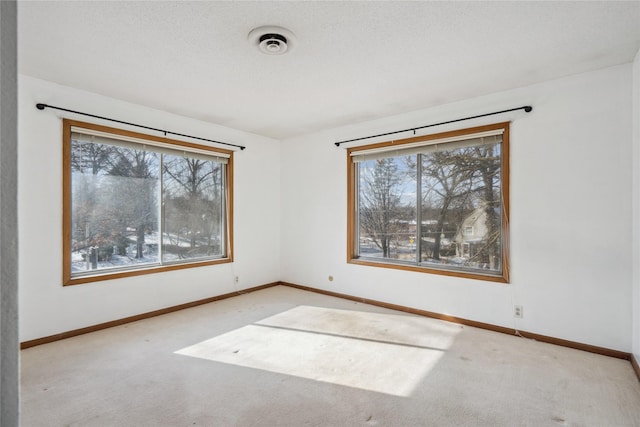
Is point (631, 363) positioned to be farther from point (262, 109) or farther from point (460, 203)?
point (262, 109)

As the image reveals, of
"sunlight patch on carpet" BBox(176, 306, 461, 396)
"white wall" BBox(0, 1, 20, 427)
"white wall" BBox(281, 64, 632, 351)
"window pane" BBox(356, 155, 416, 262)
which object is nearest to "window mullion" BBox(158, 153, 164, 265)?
"sunlight patch on carpet" BBox(176, 306, 461, 396)

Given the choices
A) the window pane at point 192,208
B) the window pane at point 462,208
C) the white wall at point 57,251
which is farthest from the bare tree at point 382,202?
the window pane at point 192,208

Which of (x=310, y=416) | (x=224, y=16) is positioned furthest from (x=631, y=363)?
(x=224, y=16)

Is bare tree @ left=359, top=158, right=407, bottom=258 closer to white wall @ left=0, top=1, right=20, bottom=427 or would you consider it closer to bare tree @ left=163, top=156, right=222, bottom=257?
bare tree @ left=163, top=156, right=222, bottom=257

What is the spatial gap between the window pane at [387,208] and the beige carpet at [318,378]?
109 centimetres

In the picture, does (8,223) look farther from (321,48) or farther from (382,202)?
(382,202)

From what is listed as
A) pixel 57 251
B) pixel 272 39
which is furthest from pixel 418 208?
pixel 57 251

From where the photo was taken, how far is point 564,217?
3006mm

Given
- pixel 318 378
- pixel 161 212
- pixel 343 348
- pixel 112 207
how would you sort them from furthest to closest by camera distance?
pixel 161 212 → pixel 112 207 → pixel 343 348 → pixel 318 378

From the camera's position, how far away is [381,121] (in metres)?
4.28

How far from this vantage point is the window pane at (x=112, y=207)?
337 cm

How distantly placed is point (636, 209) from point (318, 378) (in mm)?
2869

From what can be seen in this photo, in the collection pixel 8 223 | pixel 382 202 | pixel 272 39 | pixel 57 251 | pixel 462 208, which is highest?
pixel 272 39

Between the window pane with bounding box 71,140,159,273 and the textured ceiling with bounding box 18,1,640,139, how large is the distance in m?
0.67
